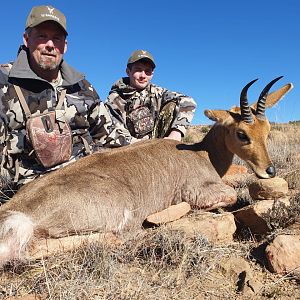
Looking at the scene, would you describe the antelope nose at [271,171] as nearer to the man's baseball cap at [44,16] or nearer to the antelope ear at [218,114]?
the antelope ear at [218,114]

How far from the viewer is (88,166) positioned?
18.0 feet

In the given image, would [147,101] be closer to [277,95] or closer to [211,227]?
[277,95]

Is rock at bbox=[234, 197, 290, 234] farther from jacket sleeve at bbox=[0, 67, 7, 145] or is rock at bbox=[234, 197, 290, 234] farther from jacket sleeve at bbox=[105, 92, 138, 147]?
jacket sleeve at bbox=[0, 67, 7, 145]

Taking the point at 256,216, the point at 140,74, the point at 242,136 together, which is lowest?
Result: the point at 256,216

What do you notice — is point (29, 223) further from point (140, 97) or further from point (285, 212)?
point (140, 97)

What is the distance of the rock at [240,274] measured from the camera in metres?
3.64

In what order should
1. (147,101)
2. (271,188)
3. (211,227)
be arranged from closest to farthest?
(211,227) < (271,188) < (147,101)

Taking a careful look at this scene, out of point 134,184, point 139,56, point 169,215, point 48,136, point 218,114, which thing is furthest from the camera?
point 139,56

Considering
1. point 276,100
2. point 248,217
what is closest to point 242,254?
point 248,217

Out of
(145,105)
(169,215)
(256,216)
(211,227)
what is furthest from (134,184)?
(145,105)

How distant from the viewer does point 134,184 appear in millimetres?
5688

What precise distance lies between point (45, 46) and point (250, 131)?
11.3 ft

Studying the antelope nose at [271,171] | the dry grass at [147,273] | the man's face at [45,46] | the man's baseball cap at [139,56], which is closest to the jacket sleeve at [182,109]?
the man's baseball cap at [139,56]

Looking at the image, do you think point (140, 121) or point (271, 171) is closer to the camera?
point (271, 171)
